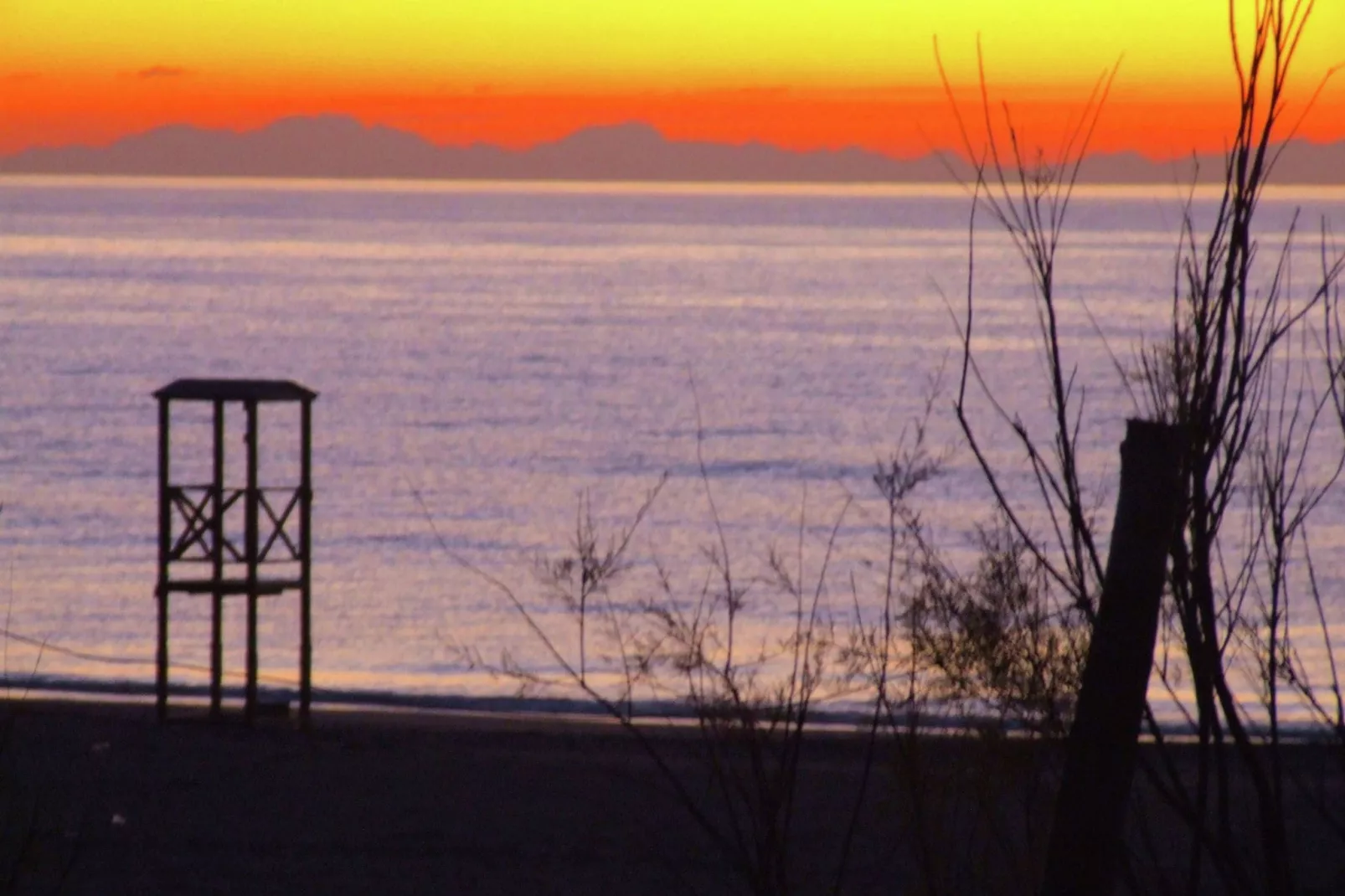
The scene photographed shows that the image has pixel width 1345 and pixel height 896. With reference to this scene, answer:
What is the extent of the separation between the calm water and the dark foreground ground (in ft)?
7.51

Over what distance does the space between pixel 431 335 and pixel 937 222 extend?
118 meters

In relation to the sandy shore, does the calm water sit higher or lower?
lower

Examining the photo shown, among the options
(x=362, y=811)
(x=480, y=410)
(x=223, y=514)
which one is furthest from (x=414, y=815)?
(x=480, y=410)

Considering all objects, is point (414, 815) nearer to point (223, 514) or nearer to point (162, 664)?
point (223, 514)

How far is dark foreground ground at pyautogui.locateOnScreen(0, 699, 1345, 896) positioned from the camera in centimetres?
1002

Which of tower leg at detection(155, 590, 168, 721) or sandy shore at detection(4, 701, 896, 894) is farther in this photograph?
tower leg at detection(155, 590, 168, 721)

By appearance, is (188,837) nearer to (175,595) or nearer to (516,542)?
(175,595)

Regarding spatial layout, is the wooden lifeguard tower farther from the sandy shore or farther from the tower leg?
the sandy shore

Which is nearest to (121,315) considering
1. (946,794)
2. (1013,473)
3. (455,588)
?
(1013,473)

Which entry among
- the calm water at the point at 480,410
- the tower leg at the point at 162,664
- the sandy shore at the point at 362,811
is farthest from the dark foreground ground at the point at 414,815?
the calm water at the point at 480,410

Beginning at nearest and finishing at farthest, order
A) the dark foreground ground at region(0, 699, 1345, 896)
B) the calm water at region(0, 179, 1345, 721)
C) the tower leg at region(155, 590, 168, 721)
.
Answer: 1. the dark foreground ground at region(0, 699, 1345, 896)
2. the tower leg at region(155, 590, 168, 721)
3. the calm water at region(0, 179, 1345, 721)

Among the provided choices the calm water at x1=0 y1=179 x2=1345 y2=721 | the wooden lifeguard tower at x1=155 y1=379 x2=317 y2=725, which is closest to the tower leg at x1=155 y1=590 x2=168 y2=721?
the wooden lifeguard tower at x1=155 y1=379 x2=317 y2=725

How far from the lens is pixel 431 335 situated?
68.6 m

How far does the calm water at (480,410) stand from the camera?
Result: 23.5 metres
